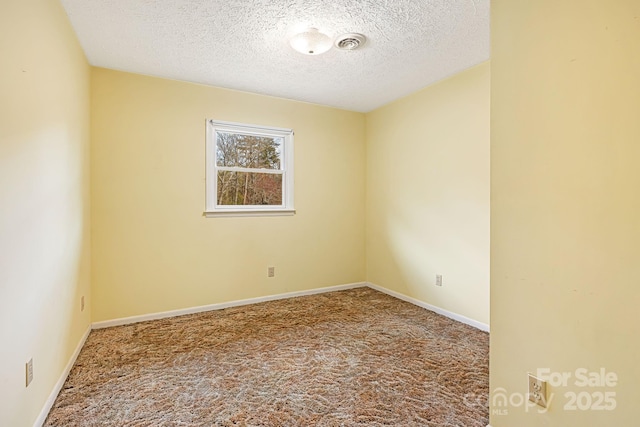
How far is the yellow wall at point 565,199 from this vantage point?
1.08 m

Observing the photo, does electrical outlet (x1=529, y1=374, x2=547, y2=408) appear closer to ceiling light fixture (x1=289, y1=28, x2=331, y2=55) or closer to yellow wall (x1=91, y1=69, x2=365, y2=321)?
ceiling light fixture (x1=289, y1=28, x2=331, y2=55)

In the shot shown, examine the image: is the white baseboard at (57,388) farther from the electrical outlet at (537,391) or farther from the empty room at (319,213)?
the electrical outlet at (537,391)

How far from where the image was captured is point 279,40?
243cm

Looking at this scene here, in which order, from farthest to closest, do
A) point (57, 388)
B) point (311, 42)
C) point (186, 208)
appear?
point (186, 208)
point (311, 42)
point (57, 388)

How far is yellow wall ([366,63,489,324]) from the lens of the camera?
9.71 feet

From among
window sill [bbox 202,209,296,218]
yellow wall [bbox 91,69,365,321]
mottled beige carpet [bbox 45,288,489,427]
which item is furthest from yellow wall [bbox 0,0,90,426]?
window sill [bbox 202,209,296,218]

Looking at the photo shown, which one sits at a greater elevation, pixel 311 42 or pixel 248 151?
pixel 311 42

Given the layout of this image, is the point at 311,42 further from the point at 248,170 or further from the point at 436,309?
the point at 436,309

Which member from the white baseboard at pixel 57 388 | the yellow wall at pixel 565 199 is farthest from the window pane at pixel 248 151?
the yellow wall at pixel 565 199

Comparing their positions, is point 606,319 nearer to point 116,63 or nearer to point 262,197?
point 262,197

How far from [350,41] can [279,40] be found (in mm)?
553

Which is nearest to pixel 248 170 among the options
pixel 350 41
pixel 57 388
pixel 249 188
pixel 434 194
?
pixel 249 188

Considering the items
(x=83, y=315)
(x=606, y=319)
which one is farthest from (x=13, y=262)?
(x=606, y=319)

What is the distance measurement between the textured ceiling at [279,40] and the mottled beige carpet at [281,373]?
2.46 m
